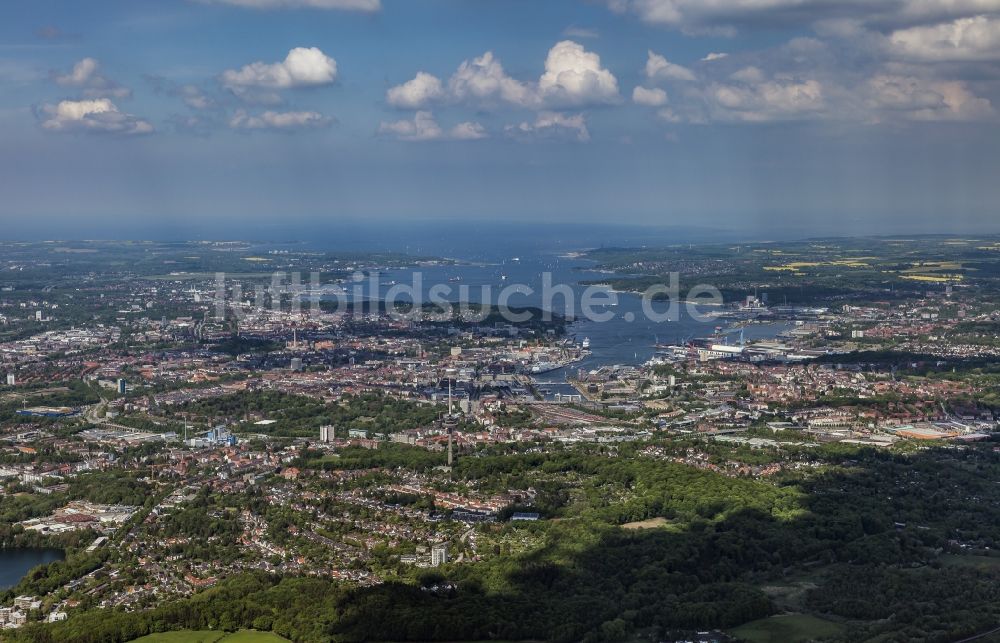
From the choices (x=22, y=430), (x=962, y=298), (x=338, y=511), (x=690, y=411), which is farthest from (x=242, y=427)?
(x=962, y=298)

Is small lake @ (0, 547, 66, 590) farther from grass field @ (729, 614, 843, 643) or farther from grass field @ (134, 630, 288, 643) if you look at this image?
grass field @ (729, 614, 843, 643)

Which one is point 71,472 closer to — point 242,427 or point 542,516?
point 242,427

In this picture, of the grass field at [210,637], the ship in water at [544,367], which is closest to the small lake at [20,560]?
the grass field at [210,637]

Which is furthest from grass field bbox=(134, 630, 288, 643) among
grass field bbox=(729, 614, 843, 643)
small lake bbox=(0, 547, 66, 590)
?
grass field bbox=(729, 614, 843, 643)

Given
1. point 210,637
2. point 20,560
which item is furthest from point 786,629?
point 20,560

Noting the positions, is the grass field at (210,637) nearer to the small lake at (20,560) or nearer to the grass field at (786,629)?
the small lake at (20,560)
